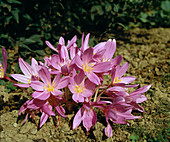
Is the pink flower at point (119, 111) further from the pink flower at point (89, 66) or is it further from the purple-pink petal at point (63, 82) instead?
the purple-pink petal at point (63, 82)

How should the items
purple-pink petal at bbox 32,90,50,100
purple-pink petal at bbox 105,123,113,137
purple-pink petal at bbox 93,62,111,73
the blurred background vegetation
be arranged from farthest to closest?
1. the blurred background vegetation
2. purple-pink petal at bbox 105,123,113,137
3. purple-pink petal at bbox 93,62,111,73
4. purple-pink petal at bbox 32,90,50,100

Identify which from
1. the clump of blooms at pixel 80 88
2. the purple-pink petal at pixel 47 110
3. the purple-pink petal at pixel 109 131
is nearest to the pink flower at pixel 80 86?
the clump of blooms at pixel 80 88

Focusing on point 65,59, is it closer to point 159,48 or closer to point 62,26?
point 62,26

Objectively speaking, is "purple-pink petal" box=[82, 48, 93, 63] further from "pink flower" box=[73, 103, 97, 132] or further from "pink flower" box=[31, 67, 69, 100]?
"pink flower" box=[73, 103, 97, 132]

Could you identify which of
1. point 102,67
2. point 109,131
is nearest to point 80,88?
point 102,67

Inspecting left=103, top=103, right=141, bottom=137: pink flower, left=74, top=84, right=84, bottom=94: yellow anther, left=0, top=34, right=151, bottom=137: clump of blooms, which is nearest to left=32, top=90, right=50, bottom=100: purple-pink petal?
left=0, top=34, right=151, bottom=137: clump of blooms

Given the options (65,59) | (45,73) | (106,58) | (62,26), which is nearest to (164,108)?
(106,58)
